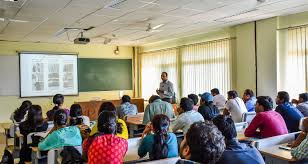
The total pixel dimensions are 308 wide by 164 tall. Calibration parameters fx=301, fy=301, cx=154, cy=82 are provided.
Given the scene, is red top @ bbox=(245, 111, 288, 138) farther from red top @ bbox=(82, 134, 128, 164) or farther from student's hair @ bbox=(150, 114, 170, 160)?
red top @ bbox=(82, 134, 128, 164)

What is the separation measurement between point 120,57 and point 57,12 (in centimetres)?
581

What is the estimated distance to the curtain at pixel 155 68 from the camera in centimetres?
967

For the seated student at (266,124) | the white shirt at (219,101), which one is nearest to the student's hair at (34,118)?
the seated student at (266,124)

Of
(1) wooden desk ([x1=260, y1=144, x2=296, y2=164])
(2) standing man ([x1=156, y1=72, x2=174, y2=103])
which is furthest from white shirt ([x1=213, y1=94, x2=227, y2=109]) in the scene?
(1) wooden desk ([x1=260, y1=144, x2=296, y2=164])

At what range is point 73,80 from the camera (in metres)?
10.5

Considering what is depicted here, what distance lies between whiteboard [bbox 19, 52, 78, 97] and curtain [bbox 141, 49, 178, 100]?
250 cm

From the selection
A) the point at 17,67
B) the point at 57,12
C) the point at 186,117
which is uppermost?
the point at 57,12

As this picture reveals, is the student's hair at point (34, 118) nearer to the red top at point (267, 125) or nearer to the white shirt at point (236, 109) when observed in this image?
the red top at point (267, 125)

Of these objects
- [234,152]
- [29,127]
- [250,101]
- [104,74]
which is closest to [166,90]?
[250,101]

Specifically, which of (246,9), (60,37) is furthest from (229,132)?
(60,37)

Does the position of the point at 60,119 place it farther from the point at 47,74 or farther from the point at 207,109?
the point at 47,74

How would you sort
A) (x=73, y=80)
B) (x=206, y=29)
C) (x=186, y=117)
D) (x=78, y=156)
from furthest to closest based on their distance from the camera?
1. (x=73, y=80)
2. (x=206, y=29)
3. (x=186, y=117)
4. (x=78, y=156)

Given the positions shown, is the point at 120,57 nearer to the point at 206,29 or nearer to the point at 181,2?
the point at 206,29

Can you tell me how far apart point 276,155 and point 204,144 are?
1560 mm
